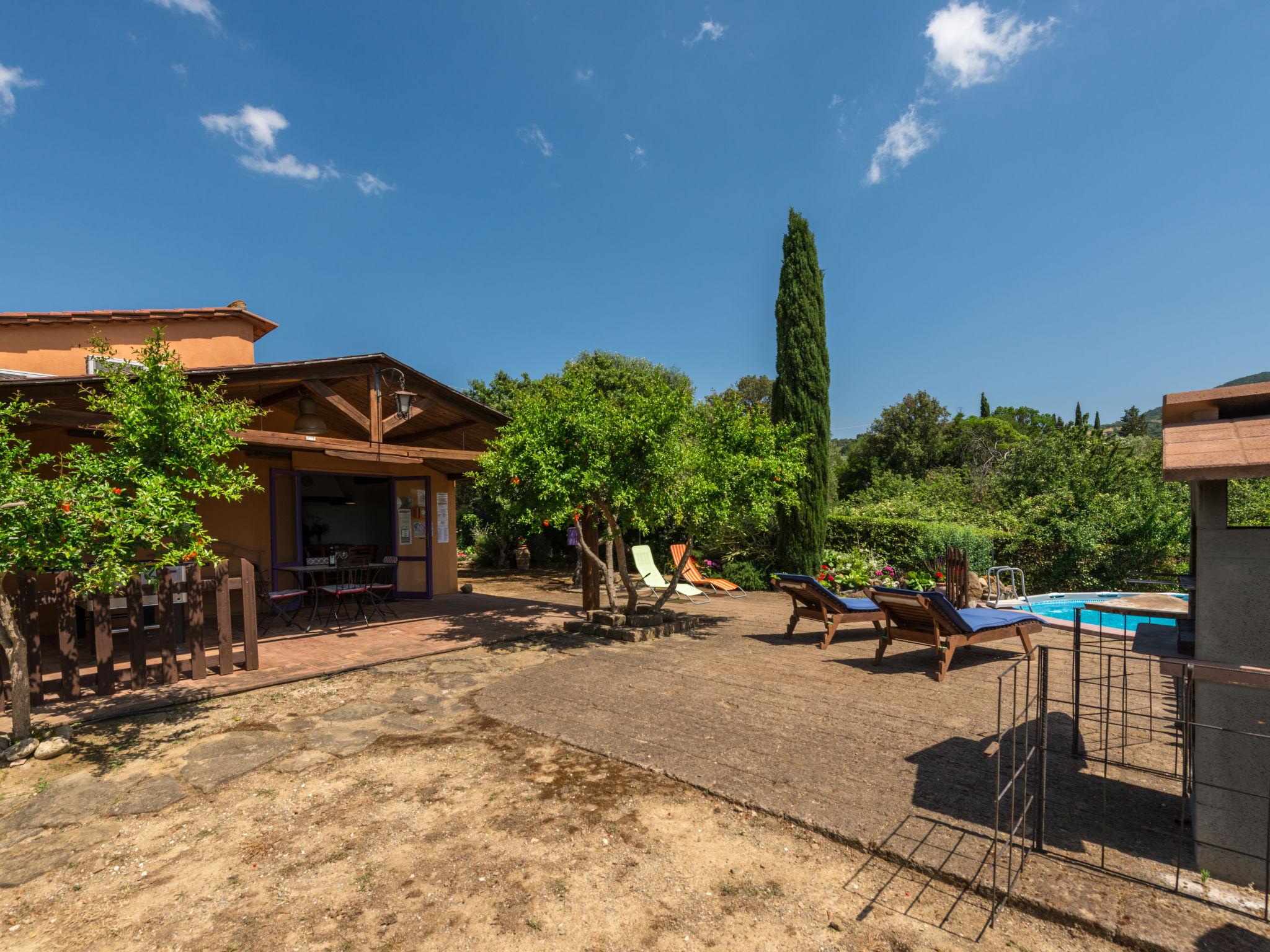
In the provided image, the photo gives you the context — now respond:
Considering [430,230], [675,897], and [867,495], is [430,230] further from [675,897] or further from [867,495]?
[675,897]

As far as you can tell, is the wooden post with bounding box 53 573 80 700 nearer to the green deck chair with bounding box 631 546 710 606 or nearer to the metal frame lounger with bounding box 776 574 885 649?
the metal frame lounger with bounding box 776 574 885 649

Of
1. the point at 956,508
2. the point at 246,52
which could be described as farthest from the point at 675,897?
the point at 956,508

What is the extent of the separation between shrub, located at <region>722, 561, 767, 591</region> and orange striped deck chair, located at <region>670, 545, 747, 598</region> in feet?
1.23

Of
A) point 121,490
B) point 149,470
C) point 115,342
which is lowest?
point 121,490

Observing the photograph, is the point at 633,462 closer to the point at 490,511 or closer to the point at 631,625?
the point at 631,625

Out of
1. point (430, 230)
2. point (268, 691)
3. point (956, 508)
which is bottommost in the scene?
point (268, 691)

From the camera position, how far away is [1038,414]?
46.7m

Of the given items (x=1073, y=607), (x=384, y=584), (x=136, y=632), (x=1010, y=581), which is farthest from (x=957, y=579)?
(x=136, y=632)

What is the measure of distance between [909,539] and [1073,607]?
4290mm

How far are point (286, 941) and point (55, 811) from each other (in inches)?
86.2

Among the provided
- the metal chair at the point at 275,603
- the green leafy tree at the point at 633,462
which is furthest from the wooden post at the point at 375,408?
the metal chair at the point at 275,603

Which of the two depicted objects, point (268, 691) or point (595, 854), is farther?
point (268, 691)

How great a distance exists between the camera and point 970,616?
21.2ft

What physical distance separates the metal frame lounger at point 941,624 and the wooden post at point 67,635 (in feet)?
24.4
